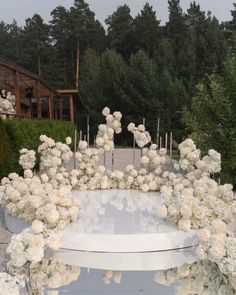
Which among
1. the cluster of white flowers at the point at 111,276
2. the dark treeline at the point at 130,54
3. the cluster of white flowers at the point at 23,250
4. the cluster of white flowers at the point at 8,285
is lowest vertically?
the cluster of white flowers at the point at 111,276

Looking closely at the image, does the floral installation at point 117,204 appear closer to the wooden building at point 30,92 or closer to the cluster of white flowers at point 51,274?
the cluster of white flowers at point 51,274

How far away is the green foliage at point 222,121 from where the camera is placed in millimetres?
8367

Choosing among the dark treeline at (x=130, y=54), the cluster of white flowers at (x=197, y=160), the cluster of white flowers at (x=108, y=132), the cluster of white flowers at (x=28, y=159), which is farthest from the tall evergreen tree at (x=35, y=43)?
the cluster of white flowers at (x=197, y=160)

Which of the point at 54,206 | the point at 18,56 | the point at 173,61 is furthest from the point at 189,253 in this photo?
the point at 18,56

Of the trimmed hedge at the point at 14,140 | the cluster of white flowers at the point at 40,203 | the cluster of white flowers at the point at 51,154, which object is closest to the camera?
the cluster of white flowers at the point at 40,203

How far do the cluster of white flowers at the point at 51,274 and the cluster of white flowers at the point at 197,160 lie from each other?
10.2 ft

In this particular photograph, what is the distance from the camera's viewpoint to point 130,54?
35812mm

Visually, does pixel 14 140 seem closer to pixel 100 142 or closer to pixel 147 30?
pixel 100 142

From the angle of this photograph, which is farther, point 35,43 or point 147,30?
point 35,43

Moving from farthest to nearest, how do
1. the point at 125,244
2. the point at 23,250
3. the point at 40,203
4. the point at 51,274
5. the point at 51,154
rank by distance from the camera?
the point at 51,154
the point at 40,203
the point at 125,244
the point at 51,274
the point at 23,250

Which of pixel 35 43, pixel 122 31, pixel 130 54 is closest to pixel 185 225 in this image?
pixel 130 54

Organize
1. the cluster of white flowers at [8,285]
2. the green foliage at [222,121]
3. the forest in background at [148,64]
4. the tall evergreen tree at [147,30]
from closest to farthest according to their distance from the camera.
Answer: the cluster of white flowers at [8,285] < the green foliage at [222,121] < the forest in background at [148,64] < the tall evergreen tree at [147,30]

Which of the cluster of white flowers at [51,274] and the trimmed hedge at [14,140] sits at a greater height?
the trimmed hedge at [14,140]

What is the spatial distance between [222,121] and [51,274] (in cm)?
553
